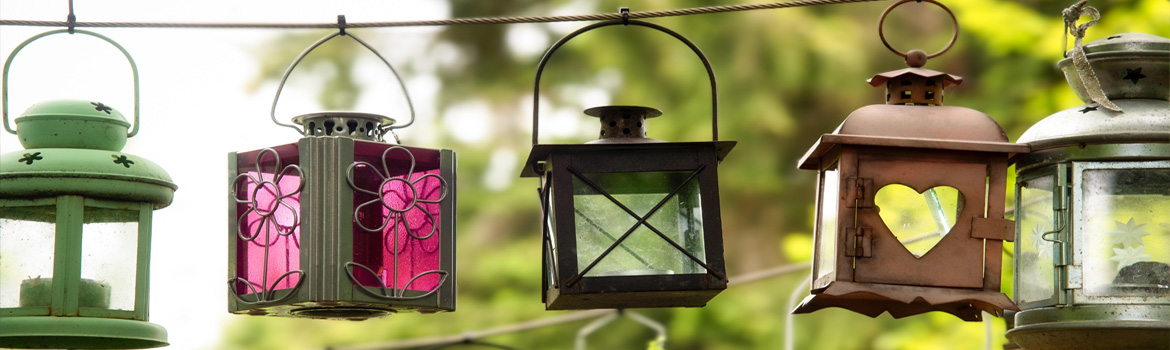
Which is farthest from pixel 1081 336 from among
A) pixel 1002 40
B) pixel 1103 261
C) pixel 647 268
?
pixel 1002 40

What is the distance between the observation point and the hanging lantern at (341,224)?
8.34 feet

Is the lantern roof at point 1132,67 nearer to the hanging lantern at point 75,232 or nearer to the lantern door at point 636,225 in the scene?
the lantern door at point 636,225

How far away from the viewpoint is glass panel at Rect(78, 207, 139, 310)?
264cm

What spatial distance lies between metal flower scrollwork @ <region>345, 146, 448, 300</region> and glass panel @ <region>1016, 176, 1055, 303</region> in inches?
45.9

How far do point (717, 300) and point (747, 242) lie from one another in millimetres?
689

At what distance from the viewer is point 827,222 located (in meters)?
2.60

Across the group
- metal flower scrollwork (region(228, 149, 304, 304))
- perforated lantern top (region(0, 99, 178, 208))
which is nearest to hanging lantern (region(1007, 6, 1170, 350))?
metal flower scrollwork (region(228, 149, 304, 304))

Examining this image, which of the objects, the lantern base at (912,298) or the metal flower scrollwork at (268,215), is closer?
the lantern base at (912,298)

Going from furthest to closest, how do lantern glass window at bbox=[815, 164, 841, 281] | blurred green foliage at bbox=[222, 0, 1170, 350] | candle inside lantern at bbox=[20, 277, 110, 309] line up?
blurred green foliage at bbox=[222, 0, 1170, 350], candle inside lantern at bbox=[20, 277, 110, 309], lantern glass window at bbox=[815, 164, 841, 281]

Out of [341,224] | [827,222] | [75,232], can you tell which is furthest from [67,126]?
[827,222]

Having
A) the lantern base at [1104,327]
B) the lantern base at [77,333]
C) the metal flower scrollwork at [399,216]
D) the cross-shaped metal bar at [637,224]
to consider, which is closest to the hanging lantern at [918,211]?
the lantern base at [1104,327]

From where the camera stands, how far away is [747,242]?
325 inches

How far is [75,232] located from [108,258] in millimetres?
100

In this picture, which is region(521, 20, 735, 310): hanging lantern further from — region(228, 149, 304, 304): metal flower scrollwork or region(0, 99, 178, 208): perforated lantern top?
region(0, 99, 178, 208): perforated lantern top
